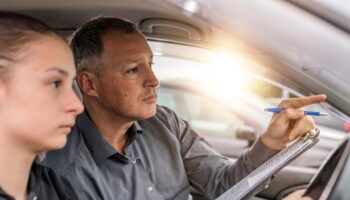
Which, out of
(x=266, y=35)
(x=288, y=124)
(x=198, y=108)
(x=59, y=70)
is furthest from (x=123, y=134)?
(x=198, y=108)

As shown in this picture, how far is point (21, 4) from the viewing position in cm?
219

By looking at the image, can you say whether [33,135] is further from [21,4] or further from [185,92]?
[185,92]

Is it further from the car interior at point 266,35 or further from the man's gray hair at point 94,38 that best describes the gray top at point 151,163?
the car interior at point 266,35

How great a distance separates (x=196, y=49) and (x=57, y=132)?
1355mm

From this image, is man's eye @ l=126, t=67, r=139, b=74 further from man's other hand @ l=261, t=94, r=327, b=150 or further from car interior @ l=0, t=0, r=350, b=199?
man's other hand @ l=261, t=94, r=327, b=150

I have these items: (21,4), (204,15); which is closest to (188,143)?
(21,4)

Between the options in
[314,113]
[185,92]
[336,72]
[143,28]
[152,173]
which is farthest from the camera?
[185,92]

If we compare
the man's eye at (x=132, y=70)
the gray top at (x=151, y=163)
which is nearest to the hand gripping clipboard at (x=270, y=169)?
the gray top at (x=151, y=163)

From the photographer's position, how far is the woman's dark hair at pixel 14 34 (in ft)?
4.78

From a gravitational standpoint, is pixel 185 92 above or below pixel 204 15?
below

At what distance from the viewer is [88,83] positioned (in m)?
2.35

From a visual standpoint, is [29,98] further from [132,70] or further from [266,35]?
[132,70]

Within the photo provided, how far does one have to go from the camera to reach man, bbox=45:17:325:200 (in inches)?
84.3

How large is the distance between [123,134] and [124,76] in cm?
24
